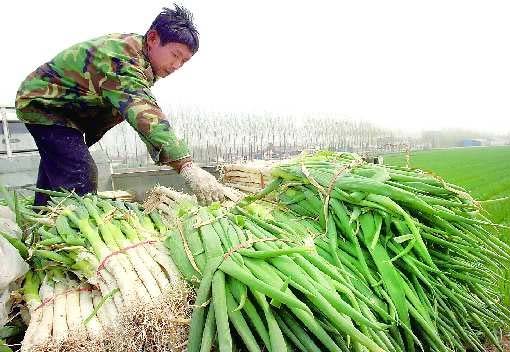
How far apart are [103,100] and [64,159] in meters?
0.54

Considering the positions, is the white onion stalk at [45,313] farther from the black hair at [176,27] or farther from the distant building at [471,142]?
the distant building at [471,142]

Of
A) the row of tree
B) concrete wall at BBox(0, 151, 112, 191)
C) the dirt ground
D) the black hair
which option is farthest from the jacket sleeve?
the row of tree

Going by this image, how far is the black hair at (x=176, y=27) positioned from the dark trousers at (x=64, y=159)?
3.29 feet

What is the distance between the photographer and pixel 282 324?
1396mm

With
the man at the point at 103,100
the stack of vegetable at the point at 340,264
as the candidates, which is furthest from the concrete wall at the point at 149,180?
the stack of vegetable at the point at 340,264

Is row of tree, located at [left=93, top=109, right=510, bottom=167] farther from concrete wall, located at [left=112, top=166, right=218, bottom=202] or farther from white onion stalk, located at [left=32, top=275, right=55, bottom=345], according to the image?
white onion stalk, located at [left=32, top=275, right=55, bottom=345]

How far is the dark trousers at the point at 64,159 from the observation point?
10.7 ft

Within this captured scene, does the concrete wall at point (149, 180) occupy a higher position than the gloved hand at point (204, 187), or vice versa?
the gloved hand at point (204, 187)

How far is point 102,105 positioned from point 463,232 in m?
2.42

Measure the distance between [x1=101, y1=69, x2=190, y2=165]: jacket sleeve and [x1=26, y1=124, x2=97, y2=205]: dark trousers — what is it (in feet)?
2.24

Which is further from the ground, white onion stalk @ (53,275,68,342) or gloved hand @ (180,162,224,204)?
gloved hand @ (180,162,224,204)

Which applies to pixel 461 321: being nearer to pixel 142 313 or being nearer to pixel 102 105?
pixel 142 313

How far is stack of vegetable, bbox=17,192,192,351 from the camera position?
1.38m

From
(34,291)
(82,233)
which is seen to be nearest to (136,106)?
(82,233)
